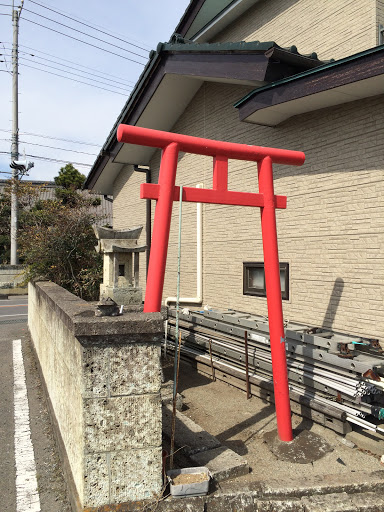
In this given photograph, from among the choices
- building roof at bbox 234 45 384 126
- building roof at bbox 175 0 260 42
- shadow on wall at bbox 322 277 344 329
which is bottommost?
shadow on wall at bbox 322 277 344 329

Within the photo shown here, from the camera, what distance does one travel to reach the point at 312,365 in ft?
16.3

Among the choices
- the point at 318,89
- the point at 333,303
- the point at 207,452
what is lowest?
the point at 207,452

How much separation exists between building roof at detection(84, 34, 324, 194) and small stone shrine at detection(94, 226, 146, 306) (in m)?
3.02

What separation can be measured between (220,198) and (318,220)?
2394 mm

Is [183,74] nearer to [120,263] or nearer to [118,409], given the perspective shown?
[120,263]

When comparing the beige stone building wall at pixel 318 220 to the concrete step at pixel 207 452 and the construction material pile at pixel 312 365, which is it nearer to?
the construction material pile at pixel 312 365

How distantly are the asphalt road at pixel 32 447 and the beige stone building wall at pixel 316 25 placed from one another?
6.56m

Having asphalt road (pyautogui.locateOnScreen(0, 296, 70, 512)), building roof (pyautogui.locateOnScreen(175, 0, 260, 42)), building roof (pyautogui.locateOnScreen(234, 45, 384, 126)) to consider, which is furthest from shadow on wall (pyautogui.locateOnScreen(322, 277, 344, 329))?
building roof (pyautogui.locateOnScreen(175, 0, 260, 42))

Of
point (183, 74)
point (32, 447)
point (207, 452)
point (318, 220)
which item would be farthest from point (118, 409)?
point (183, 74)

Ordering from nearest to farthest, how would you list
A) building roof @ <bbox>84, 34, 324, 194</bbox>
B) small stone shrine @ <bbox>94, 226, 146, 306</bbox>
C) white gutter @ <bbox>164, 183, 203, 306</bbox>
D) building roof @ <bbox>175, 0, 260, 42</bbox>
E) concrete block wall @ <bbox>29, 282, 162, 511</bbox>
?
concrete block wall @ <bbox>29, 282, 162, 511</bbox>
building roof @ <bbox>84, 34, 324, 194</bbox>
small stone shrine @ <bbox>94, 226, 146, 306</bbox>
building roof @ <bbox>175, 0, 260, 42</bbox>
white gutter @ <bbox>164, 183, 203, 306</bbox>

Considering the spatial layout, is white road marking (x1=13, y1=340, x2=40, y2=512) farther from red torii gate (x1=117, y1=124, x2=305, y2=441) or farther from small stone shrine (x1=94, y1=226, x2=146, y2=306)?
small stone shrine (x1=94, y1=226, x2=146, y2=306)

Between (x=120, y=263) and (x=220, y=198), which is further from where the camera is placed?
(x=120, y=263)

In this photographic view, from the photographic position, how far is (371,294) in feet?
17.2

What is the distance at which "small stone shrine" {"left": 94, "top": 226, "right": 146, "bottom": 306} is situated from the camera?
7219 millimetres
